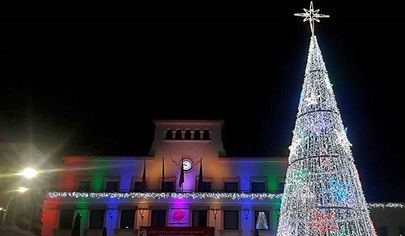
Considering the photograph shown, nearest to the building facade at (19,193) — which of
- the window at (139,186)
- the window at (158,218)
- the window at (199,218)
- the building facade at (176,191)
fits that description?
the building facade at (176,191)

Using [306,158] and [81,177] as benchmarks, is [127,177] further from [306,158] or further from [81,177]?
[306,158]

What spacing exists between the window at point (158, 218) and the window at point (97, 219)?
426 cm

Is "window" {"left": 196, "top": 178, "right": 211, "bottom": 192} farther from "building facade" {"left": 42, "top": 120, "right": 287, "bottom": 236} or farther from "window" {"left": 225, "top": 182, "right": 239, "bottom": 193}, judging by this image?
"window" {"left": 225, "top": 182, "right": 239, "bottom": 193}

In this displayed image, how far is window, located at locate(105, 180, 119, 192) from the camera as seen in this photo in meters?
39.4

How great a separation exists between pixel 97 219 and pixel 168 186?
6.42 metres

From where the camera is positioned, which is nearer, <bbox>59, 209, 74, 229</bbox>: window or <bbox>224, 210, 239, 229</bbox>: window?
<bbox>224, 210, 239, 229</bbox>: window

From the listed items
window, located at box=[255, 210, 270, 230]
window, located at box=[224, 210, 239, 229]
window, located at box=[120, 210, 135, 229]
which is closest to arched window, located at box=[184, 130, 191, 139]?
window, located at box=[224, 210, 239, 229]

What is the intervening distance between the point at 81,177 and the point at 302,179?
26.4 m

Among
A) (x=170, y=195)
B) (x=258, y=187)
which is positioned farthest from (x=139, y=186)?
(x=258, y=187)

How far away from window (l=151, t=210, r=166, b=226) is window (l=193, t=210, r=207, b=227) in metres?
2.53

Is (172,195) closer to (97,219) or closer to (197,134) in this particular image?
(197,134)

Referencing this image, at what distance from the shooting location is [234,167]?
39750mm

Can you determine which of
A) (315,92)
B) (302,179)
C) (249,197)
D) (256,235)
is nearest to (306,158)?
(302,179)

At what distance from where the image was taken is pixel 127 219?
3847cm
